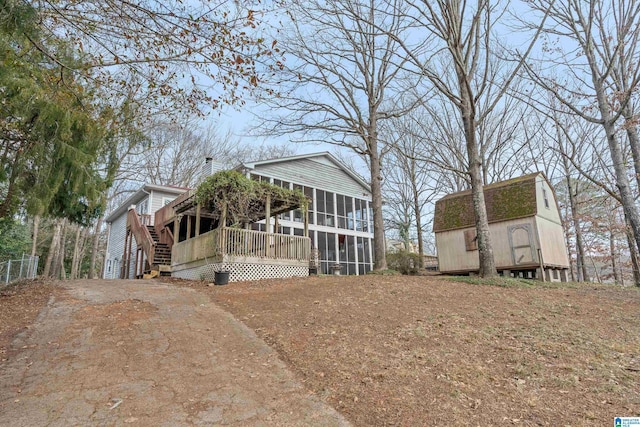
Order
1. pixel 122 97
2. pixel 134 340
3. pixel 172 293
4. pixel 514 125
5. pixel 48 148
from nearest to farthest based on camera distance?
pixel 134 340, pixel 48 148, pixel 122 97, pixel 172 293, pixel 514 125

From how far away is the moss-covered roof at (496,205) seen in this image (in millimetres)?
13891

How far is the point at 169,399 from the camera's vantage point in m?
3.53

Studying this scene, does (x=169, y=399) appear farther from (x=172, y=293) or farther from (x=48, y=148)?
(x=172, y=293)

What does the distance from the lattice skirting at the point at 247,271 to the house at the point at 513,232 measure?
684 centimetres

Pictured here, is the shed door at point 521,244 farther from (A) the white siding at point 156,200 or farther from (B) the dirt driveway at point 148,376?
(A) the white siding at point 156,200

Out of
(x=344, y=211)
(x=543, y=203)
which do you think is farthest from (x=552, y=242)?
→ (x=344, y=211)

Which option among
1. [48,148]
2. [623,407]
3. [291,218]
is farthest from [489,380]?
[291,218]

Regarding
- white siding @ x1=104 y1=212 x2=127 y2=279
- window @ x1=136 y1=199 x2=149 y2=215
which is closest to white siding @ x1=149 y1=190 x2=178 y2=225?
window @ x1=136 y1=199 x2=149 y2=215

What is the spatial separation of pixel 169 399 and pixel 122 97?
5.96m

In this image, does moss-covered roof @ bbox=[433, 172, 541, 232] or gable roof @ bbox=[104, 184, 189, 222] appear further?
gable roof @ bbox=[104, 184, 189, 222]

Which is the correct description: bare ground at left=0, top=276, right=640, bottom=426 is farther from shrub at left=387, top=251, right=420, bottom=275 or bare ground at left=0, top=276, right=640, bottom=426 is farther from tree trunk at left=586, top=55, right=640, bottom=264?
shrub at left=387, top=251, right=420, bottom=275

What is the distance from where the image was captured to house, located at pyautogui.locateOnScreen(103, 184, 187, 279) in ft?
65.7

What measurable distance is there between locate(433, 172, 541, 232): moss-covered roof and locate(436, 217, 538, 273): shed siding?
0.25 meters

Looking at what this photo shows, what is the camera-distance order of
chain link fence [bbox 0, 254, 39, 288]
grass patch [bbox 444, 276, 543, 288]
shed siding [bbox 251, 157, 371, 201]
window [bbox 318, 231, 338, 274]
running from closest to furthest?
grass patch [bbox 444, 276, 543, 288] < chain link fence [bbox 0, 254, 39, 288] < shed siding [bbox 251, 157, 371, 201] < window [bbox 318, 231, 338, 274]
